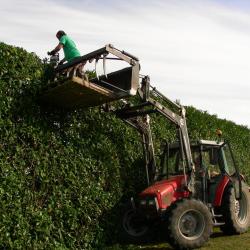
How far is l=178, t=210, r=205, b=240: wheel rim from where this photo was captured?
933 cm

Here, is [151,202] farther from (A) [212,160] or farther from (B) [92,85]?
(B) [92,85]

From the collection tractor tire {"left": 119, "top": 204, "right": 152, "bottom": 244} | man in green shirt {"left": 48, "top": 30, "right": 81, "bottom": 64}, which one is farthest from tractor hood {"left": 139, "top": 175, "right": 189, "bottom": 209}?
man in green shirt {"left": 48, "top": 30, "right": 81, "bottom": 64}

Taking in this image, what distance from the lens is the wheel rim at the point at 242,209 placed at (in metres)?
10.9

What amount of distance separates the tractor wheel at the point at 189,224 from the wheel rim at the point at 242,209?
165cm

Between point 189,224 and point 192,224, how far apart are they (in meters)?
0.07

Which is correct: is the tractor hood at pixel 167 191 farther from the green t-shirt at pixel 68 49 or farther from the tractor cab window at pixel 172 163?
the green t-shirt at pixel 68 49

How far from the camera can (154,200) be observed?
9.45 m

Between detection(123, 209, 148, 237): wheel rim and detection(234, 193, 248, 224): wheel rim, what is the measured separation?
208cm

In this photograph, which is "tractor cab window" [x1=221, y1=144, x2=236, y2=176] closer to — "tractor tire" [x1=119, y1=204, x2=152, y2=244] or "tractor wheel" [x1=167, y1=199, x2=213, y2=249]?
"tractor wheel" [x1=167, y1=199, x2=213, y2=249]

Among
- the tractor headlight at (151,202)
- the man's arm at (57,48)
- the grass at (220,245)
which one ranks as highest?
the man's arm at (57,48)

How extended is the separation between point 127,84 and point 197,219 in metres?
2.91

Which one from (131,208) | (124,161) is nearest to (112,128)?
(124,161)

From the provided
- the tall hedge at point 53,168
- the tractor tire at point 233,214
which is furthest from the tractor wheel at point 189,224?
the tall hedge at point 53,168

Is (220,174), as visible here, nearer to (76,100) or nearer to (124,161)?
(124,161)
